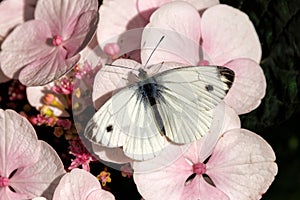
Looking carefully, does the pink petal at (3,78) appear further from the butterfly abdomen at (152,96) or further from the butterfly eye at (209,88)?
the butterfly eye at (209,88)

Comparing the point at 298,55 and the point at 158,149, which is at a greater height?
the point at 158,149

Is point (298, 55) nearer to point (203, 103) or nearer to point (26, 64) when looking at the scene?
point (203, 103)

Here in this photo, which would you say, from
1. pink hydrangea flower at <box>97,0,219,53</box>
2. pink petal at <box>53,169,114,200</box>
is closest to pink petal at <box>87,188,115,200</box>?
pink petal at <box>53,169,114,200</box>

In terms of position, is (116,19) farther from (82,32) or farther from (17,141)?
(17,141)

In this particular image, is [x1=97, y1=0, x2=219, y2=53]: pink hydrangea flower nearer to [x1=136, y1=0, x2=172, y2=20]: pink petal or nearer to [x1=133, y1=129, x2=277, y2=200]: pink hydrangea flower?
[x1=136, y1=0, x2=172, y2=20]: pink petal

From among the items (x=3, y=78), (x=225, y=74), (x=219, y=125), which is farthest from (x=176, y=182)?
(x=3, y=78)

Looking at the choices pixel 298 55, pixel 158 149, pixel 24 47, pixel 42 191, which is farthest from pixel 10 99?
pixel 298 55
